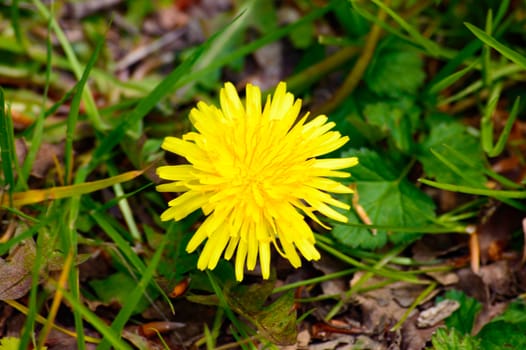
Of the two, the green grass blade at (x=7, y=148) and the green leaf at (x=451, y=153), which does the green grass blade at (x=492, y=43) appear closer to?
the green leaf at (x=451, y=153)

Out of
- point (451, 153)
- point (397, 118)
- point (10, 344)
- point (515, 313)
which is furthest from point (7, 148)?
point (515, 313)

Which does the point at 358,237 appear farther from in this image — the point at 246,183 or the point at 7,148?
the point at 7,148

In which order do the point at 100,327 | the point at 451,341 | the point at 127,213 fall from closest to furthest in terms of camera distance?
the point at 100,327 < the point at 451,341 < the point at 127,213

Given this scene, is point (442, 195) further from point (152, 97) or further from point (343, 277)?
point (152, 97)

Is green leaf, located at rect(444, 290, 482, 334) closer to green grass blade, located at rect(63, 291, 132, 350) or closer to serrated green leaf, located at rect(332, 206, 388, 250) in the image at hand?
serrated green leaf, located at rect(332, 206, 388, 250)

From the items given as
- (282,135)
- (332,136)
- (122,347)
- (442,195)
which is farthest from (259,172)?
(442,195)
